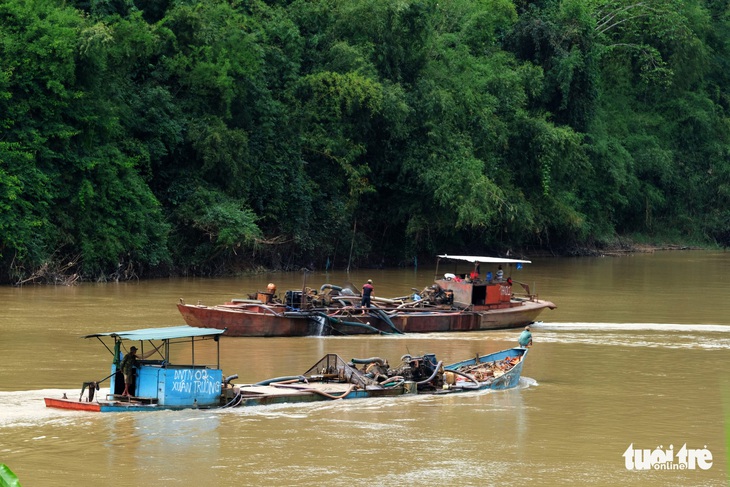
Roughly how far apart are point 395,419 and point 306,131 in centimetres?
2696

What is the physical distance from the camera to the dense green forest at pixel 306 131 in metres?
34.2

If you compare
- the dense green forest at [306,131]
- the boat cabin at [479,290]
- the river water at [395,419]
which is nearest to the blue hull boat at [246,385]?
the river water at [395,419]

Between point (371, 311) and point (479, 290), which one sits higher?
point (479, 290)

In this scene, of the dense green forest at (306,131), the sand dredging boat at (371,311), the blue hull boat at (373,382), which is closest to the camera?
the blue hull boat at (373,382)

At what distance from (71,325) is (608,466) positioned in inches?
580

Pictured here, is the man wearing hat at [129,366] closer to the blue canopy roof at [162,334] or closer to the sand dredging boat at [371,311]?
the blue canopy roof at [162,334]

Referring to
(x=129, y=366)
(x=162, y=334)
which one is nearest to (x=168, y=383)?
(x=129, y=366)

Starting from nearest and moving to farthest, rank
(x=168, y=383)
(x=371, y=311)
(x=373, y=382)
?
(x=168, y=383) < (x=373, y=382) < (x=371, y=311)

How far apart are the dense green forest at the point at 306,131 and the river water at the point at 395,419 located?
6707 mm

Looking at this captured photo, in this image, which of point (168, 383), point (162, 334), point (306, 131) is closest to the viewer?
point (168, 383)

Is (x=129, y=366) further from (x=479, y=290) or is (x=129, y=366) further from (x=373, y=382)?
(x=479, y=290)

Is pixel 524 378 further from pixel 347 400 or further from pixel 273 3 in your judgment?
pixel 273 3

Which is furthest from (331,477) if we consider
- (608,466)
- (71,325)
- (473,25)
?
(473,25)

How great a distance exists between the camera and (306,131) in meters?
43.2
